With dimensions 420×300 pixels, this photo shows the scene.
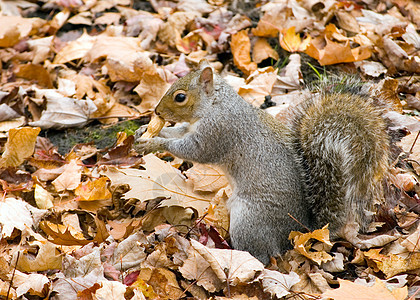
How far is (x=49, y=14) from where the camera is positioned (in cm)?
514

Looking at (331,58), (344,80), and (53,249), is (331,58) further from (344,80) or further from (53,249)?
(53,249)

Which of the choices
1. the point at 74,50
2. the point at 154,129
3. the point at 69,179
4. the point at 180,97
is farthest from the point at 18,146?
the point at 74,50

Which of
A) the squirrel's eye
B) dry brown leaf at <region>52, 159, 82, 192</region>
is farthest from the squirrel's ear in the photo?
dry brown leaf at <region>52, 159, 82, 192</region>

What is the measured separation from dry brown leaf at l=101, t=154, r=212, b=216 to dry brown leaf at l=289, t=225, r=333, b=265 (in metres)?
0.60

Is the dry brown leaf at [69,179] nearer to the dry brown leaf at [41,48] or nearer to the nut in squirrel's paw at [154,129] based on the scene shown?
the nut in squirrel's paw at [154,129]

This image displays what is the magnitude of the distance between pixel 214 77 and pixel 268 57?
131 cm

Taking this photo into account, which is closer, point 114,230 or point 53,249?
point 53,249

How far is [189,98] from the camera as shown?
115 inches

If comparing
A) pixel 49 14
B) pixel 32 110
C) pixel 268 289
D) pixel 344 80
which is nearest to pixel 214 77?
pixel 344 80

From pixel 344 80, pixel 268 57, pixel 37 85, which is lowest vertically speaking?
pixel 37 85

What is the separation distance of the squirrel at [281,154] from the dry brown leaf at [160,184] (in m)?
0.14

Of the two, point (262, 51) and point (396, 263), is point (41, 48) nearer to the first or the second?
point (262, 51)

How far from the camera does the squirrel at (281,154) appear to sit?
262 centimetres

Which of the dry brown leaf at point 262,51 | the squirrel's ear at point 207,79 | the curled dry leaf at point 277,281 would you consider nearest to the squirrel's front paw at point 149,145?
the squirrel's ear at point 207,79
